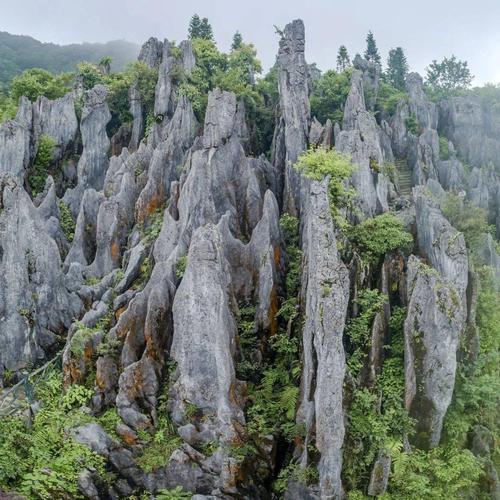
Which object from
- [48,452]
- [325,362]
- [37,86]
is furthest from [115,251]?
[37,86]

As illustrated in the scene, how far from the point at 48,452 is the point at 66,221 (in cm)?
1661

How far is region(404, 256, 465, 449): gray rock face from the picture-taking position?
669 inches

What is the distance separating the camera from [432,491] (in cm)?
1565

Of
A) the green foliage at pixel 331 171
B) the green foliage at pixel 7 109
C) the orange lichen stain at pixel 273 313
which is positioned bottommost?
the orange lichen stain at pixel 273 313

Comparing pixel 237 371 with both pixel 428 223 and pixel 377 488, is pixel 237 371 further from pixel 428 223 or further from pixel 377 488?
pixel 428 223

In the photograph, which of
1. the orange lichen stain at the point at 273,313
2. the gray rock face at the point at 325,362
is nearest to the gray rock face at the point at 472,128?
the orange lichen stain at the point at 273,313

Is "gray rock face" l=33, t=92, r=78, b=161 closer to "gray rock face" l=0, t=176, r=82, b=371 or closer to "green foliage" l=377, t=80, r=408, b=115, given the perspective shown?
"gray rock face" l=0, t=176, r=82, b=371

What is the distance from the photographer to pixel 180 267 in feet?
68.0

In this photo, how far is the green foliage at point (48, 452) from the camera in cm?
1457

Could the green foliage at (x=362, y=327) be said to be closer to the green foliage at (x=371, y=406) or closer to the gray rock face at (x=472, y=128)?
the green foliage at (x=371, y=406)

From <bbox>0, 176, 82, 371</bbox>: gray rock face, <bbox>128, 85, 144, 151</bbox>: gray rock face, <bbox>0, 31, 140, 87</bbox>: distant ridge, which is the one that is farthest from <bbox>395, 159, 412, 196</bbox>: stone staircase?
<bbox>0, 31, 140, 87</bbox>: distant ridge

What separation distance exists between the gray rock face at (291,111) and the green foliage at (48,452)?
49.9ft

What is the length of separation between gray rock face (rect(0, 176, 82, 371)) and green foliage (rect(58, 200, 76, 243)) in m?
4.75

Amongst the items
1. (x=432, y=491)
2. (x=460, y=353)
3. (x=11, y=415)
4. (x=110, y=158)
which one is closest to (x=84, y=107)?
(x=110, y=158)
